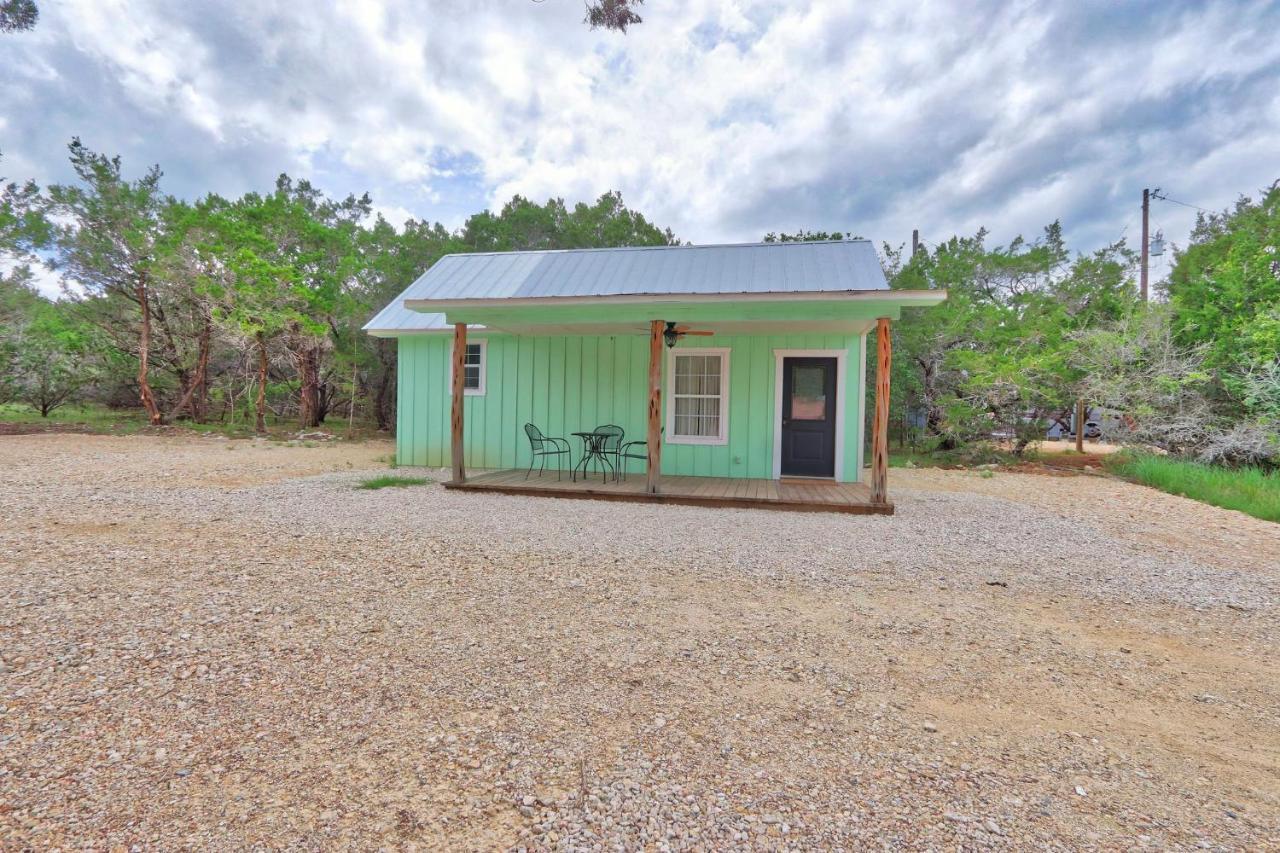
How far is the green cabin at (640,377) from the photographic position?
7211mm

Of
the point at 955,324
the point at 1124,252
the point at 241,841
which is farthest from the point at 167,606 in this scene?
the point at 1124,252

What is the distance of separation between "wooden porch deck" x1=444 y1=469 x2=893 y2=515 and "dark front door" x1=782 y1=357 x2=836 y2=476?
0.32 m

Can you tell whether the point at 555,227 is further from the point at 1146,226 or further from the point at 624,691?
the point at 1146,226

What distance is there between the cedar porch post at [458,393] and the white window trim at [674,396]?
3037 mm

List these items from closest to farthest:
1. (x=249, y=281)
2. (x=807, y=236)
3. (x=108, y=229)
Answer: (x=249, y=281) < (x=108, y=229) < (x=807, y=236)

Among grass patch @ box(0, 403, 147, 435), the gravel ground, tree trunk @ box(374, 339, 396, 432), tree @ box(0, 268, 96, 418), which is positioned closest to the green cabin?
the gravel ground

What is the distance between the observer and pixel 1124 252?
15.0 m

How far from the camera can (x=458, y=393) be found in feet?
21.6

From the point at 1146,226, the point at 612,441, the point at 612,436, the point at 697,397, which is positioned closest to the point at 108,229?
the point at 612,441

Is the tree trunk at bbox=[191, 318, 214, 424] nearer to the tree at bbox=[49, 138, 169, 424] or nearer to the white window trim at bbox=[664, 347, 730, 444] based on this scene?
the tree at bbox=[49, 138, 169, 424]

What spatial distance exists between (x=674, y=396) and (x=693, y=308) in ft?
7.43

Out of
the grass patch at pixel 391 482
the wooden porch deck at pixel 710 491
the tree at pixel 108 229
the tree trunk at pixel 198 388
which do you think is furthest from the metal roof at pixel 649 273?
the tree at pixel 108 229

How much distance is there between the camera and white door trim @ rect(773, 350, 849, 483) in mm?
7496

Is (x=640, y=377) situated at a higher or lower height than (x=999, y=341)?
lower
